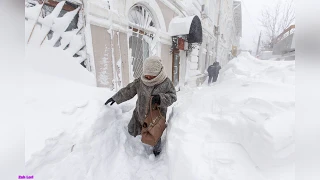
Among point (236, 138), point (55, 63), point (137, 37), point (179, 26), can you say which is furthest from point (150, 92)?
point (179, 26)

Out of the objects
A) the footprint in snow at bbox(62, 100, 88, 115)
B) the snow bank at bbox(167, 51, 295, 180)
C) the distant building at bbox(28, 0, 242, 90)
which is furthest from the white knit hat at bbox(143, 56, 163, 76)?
the distant building at bbox(28, 0, 242, 90)

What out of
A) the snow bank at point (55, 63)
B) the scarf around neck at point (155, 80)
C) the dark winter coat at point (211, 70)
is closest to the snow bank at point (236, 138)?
the scarf around neck at point (155, 80)

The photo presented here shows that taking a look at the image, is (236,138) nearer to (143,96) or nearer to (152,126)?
(152,126)

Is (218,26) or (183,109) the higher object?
(218,26)

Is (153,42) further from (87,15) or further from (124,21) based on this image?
(87,15)

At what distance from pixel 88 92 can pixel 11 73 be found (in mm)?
1477

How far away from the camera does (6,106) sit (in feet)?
2.59

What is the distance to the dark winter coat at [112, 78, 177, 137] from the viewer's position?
1.97m

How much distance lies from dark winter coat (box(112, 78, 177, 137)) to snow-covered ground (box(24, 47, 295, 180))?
0.74 feet

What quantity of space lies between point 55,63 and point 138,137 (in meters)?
1.58

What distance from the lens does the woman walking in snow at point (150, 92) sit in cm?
194

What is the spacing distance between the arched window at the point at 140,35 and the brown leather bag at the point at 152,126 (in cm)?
257

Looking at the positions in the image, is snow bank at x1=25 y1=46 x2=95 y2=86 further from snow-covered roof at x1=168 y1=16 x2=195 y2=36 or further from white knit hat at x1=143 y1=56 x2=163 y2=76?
snow-covered roof at x1=168 y1=16 x2=195 y2=36

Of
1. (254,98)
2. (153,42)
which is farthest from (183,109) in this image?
(153,42)
